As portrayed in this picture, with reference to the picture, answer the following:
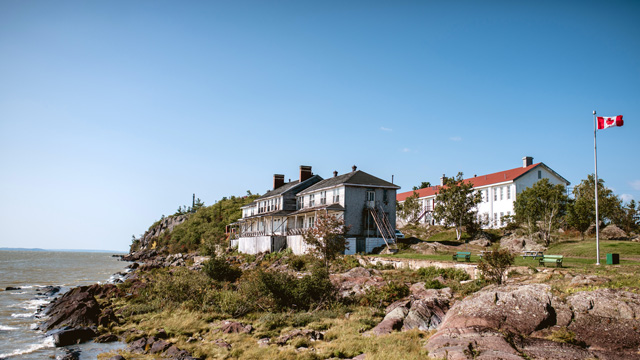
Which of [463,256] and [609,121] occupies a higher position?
[609,121]

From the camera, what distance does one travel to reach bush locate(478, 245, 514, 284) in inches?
776

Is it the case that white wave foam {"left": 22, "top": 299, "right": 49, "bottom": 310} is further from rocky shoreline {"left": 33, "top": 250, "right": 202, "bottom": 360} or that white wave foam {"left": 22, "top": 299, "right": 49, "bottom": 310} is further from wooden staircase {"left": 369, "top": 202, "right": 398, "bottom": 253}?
wooden staircase {"left": 369, "top": 202, "right": 398, "bottom": 253}

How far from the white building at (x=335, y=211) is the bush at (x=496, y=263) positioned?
18391 mm

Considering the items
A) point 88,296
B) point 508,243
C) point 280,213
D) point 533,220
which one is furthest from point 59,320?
point 533,220

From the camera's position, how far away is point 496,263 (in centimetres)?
1988

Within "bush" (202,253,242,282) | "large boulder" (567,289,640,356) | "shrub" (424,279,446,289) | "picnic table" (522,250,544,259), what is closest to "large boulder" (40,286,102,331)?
"bush" (202,253,242,282)

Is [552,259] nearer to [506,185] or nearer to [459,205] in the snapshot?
[459,205]

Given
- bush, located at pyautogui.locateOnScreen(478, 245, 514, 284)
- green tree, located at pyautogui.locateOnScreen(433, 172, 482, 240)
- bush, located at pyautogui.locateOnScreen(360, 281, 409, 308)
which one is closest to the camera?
bush, located at pyautogui.locateOnScreen(478, 245, 514, 284)

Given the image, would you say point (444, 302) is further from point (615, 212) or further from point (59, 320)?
point (615, 212)

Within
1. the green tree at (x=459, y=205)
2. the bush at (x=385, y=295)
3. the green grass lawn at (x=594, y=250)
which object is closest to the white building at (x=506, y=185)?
the green tree at (x=459, y=205)

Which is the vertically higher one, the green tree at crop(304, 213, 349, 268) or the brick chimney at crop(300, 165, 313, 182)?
the brick chimney at crop(300, 165, 313, 182)

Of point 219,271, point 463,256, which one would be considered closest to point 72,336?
point 219,271

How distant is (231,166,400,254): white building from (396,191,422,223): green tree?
17800 millimetres

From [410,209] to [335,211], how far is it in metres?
27.7
